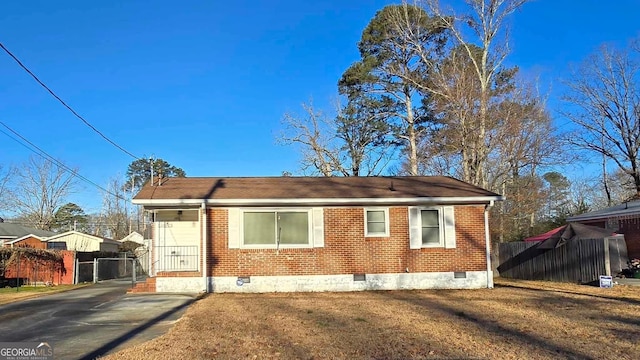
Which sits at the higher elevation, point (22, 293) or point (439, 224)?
point (439, 224)

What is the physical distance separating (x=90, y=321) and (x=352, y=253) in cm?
769

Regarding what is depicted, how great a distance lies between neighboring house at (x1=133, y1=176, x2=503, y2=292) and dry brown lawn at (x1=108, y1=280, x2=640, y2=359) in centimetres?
125

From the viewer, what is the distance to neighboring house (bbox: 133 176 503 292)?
15.2m

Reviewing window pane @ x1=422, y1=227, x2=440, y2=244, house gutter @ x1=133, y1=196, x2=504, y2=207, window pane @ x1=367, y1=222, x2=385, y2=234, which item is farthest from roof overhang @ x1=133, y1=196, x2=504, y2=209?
window pane @ x1=422, y1=227, x2=440, y2=244

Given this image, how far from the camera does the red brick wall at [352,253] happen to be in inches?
602

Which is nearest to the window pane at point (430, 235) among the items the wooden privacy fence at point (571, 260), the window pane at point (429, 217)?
the window pane at point (429, 217)

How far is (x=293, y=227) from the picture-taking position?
51.6 feet

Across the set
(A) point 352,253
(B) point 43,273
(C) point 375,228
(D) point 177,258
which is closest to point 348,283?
(A) point 352,253

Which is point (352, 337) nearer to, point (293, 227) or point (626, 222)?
point (293, 227)

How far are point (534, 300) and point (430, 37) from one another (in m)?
24.0

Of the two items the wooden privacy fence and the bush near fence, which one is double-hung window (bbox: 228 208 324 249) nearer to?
the wooden privacy fence

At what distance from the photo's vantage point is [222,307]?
11914 millimetres

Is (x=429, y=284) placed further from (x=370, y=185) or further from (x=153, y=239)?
(x=153, y=239)

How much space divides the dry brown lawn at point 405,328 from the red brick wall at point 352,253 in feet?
4.25
